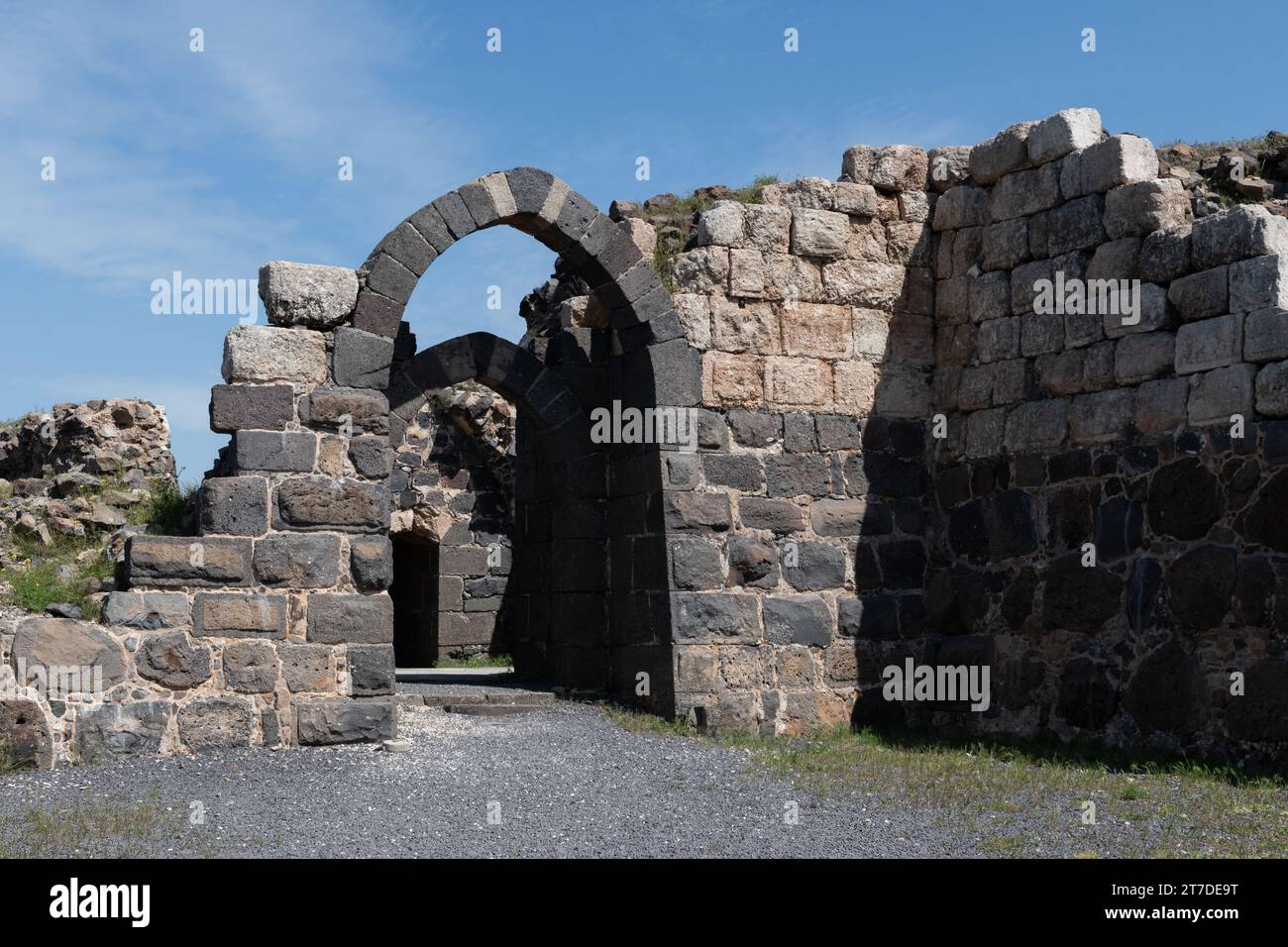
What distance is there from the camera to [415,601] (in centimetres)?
1576

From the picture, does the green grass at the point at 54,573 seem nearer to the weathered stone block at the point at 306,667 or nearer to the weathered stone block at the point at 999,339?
the weathered stone block at the point at 306,667

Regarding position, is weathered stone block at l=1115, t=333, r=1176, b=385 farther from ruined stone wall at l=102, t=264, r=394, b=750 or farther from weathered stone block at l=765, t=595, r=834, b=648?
ruined stone wall at l=102, t=264, r=394, b=750

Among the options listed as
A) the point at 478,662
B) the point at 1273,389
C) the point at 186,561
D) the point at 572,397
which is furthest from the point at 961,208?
the point at 478,662

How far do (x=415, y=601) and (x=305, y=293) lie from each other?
7.85m

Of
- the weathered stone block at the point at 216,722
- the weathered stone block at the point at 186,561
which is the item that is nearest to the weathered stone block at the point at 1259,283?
the weathered stone block at the point at 186,561

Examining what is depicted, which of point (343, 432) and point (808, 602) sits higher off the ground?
point (343, 432)

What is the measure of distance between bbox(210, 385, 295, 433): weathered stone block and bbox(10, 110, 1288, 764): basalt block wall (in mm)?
18

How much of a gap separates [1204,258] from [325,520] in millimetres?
5360

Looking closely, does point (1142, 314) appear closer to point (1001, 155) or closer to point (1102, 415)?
point (1102, 415)

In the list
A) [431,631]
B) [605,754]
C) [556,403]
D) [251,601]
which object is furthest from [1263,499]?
[431,631]

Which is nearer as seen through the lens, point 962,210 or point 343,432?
point 343,432

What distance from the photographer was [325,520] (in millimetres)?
8305

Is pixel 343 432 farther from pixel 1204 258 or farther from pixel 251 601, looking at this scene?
pixel 1204 258
